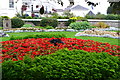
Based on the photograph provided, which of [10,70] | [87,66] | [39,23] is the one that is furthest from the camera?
[39,23]

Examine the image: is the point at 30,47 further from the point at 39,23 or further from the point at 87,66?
the point at 39,23

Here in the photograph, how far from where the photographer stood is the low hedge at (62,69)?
293 centimetres

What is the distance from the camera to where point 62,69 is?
300cm

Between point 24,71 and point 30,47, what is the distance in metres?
1.81

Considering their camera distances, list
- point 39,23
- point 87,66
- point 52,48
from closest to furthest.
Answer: point 87,66
point 52,48
point 39,23

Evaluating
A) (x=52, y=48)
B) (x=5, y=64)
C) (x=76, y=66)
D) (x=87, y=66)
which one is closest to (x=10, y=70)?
(x=5, y=64)

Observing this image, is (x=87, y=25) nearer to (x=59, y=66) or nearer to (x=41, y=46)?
(x=41, y=46)

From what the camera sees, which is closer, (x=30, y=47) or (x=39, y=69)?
(x=39, y=69)

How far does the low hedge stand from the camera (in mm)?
2926

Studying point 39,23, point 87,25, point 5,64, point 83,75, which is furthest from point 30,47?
point 39,23

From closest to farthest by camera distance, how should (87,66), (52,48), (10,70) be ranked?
(10,70), (87,66), (52,48)

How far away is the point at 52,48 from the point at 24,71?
1.70 meters

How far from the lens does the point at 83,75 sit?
3.00m

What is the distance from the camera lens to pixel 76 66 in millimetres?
3098
